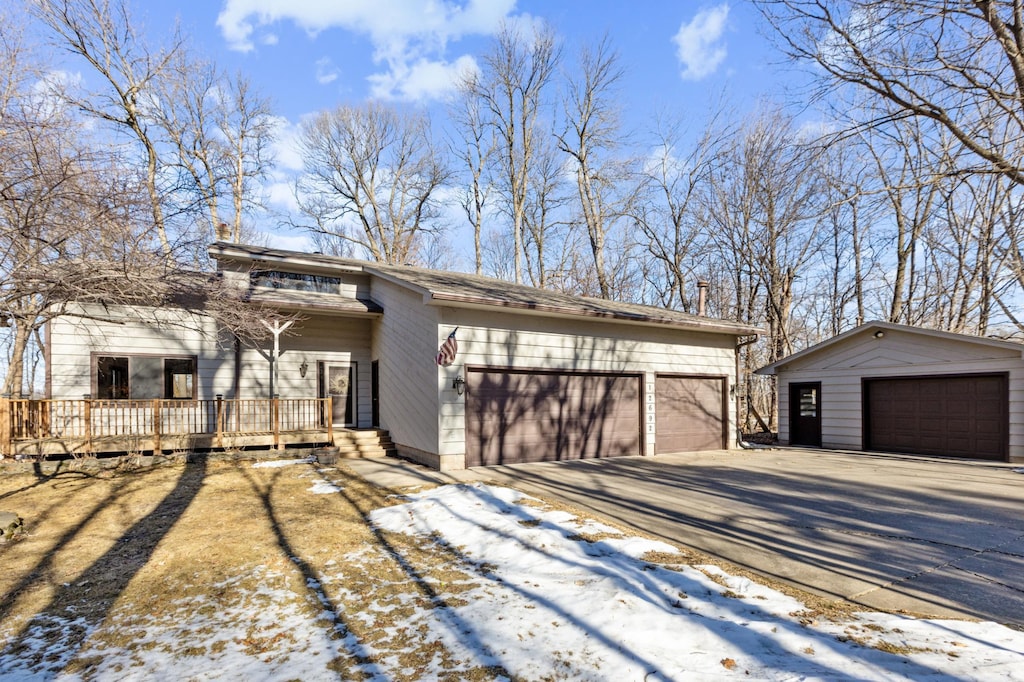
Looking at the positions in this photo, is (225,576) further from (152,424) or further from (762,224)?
(762,224)

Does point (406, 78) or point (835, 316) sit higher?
point (406, 78)

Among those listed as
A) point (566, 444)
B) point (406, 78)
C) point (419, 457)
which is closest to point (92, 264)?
point (419, 457)

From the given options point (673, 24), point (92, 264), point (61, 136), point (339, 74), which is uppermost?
point (339, 74)

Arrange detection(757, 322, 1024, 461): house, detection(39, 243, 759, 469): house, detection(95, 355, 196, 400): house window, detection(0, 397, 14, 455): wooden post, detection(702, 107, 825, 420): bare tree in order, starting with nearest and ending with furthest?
detection(0, 397, 14, 455): wooden post → detection(39, 243, 759, 469): house → detection(95, 355, 196, 400): house window → detection(757, 322, 1024, 461): house → detection(702, 107, 825, 420): bare tree

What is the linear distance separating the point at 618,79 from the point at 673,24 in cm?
1298

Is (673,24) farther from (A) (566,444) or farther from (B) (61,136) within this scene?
(B) (61,136)

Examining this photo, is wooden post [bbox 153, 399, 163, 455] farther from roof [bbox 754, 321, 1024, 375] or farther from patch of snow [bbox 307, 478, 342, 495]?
roof [bbox 754, 321, 1024, 375]

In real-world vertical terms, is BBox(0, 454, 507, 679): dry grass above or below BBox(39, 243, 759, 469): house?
below

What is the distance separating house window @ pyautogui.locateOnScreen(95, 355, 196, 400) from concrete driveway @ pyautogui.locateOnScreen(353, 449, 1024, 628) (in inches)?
188

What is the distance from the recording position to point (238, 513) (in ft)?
20.3

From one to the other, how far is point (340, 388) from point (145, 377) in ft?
12.7

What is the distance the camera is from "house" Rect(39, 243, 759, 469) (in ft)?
30.9

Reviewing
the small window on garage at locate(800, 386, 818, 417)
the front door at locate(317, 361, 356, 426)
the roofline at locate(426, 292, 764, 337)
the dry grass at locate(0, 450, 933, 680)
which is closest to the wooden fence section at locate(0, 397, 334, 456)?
the front door at locate(317, 361, 356, 426)

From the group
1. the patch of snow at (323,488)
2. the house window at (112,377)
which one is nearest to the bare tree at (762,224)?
the patch of snow at (323,488)
